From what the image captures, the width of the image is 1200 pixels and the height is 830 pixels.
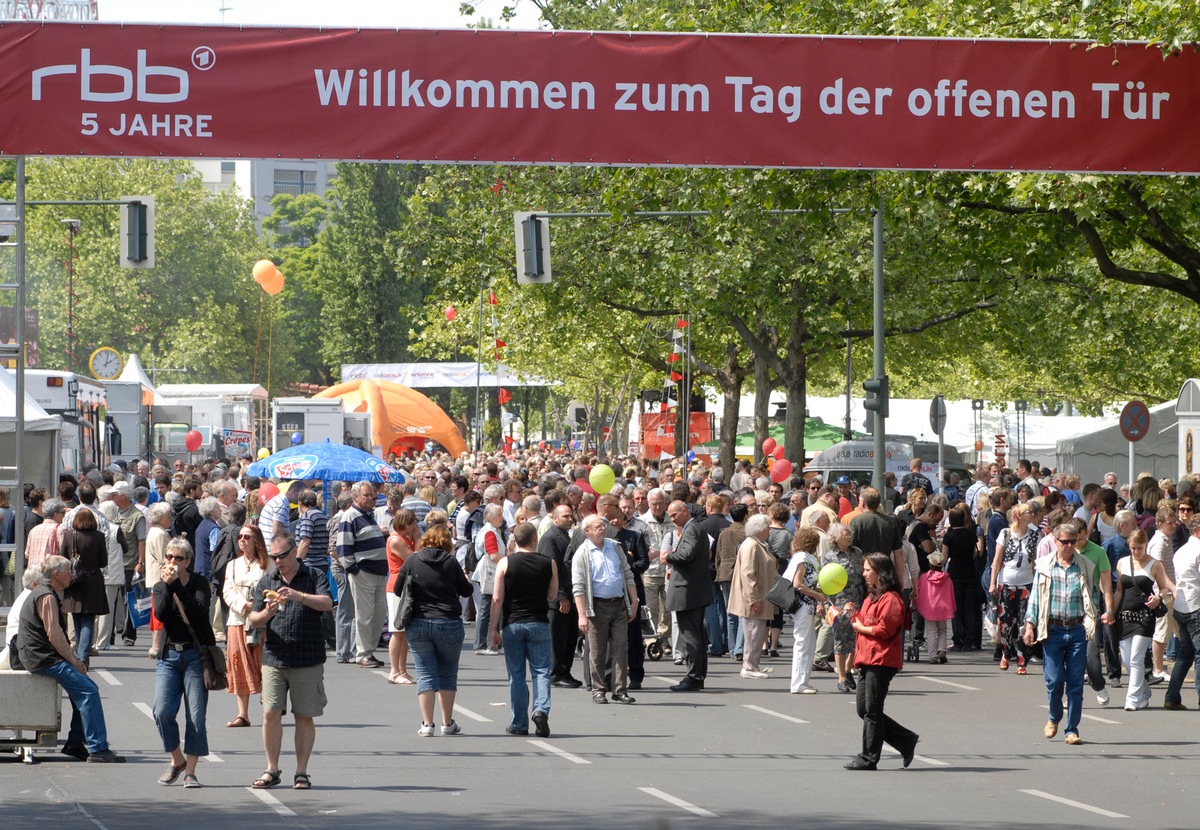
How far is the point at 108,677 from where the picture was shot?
53.1ft

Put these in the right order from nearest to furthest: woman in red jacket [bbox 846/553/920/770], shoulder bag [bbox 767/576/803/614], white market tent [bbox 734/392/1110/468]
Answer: woman in red jacket [bbox 846/553/920/770]
shoulder bag [bbox 767/576/803/614]
white market tent [bbox 734/392/1110/468]

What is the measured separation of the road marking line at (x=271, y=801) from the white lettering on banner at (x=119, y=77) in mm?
4224

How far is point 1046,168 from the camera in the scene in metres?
11.6

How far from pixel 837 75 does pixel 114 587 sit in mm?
10248

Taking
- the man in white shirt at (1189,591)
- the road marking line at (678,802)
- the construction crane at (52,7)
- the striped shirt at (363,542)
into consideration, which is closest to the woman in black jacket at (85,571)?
the striped shirt at (363,542)

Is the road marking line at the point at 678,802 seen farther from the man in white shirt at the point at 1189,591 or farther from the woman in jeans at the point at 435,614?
the man in white shirt at the point at 1189,591

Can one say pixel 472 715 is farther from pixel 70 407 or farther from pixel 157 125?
pixel 70 407

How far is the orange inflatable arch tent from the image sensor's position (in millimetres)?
56344

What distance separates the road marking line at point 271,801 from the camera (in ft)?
32.1

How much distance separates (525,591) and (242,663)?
206 centimetres

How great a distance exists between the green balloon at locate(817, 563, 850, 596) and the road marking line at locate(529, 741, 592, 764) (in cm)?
305

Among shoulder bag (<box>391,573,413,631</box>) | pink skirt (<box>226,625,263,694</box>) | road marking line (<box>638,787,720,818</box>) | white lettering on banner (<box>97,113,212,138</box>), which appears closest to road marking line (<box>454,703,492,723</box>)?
shoulder bag (<box>391,573,413,631</box>)

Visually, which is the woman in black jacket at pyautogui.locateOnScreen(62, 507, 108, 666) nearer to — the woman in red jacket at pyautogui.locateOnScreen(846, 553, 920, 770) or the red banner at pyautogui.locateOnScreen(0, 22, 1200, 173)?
the red banner at pyautogui.locateOnScreen(0, 22, 1200, 173)

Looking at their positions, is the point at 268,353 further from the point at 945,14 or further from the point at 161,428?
the point at 945,14
